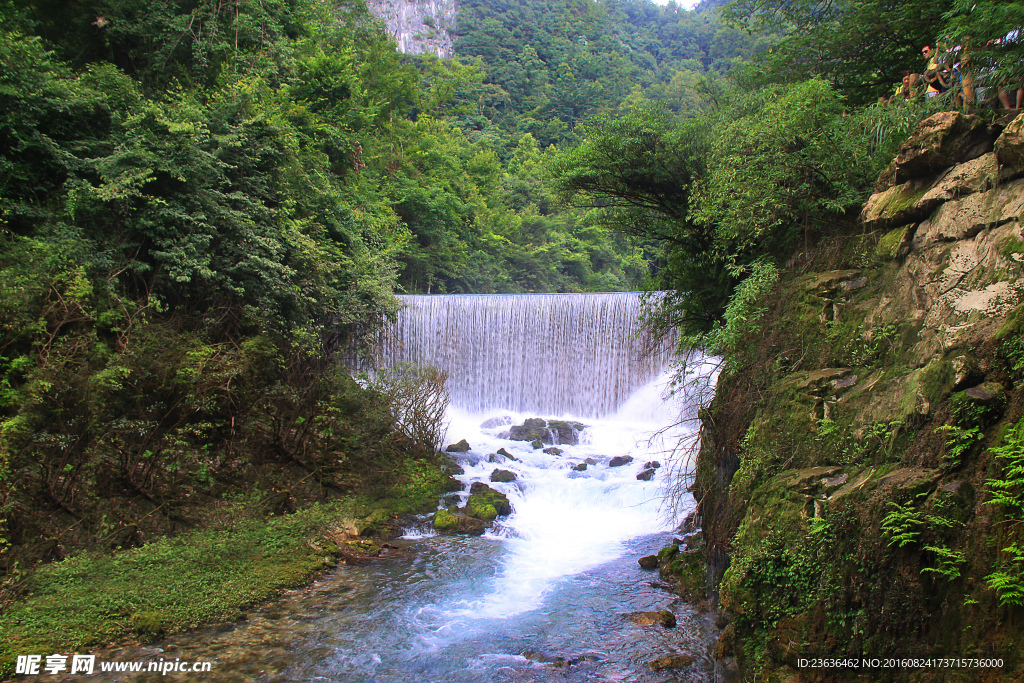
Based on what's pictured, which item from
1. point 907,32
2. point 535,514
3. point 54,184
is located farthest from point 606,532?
point 54,184

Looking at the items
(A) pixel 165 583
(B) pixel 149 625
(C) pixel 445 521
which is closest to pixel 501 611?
(C) pixel 445 521

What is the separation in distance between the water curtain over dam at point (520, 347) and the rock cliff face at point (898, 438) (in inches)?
356

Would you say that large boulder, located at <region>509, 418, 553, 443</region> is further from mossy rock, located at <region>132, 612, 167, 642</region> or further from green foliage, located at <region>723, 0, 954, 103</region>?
green foliage, located at <region>723, 0, 954, 103</region>

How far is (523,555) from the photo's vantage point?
8.88 metres

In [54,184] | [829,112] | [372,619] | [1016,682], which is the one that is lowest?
[372,619]

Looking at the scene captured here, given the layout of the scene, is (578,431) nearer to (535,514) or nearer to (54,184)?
(535,514)

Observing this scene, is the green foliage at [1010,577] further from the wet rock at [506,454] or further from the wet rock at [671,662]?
the wet rock at [506,454]

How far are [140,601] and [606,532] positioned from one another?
6.51 m

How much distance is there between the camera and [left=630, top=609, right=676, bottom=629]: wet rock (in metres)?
6.45

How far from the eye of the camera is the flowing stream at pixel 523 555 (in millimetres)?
5902

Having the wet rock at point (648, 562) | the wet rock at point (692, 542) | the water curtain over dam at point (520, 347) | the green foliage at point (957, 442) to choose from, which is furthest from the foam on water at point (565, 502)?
the green foliage at point (957, 442)

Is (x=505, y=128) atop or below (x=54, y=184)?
atop

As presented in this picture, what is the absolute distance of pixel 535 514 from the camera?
1030cm

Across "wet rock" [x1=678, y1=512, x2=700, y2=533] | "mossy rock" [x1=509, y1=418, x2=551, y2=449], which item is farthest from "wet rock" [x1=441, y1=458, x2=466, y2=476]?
"wet rock" [x1=678, y1=512, x2=700, y2=533]
